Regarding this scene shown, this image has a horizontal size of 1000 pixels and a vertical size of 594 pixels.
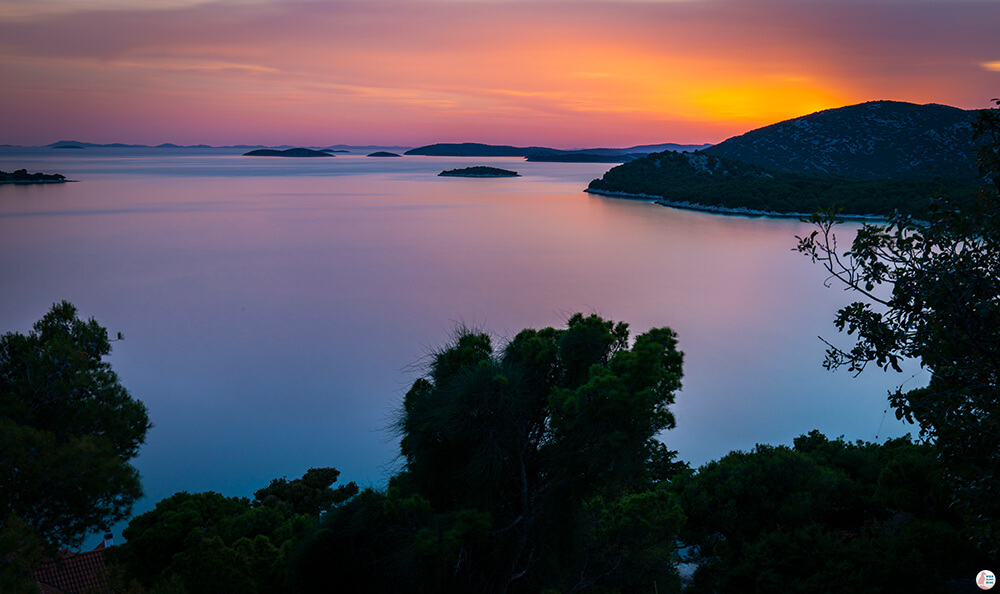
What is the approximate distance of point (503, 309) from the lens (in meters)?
21.1

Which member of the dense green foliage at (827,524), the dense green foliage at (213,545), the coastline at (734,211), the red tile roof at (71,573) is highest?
the coastline at (734,211)

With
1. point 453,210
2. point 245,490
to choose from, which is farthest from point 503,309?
point 453,210

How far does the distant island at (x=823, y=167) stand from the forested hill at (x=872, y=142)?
6.1 inches

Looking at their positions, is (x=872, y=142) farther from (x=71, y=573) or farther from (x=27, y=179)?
(x=71, y=573)

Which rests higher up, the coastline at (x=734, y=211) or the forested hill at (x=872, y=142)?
the forested hill at (x=872, y=142)

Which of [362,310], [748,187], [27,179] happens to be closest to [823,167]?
[748,187]

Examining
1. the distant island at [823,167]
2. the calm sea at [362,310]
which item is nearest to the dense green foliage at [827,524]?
the calm sea at [362,310]

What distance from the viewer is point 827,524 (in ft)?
25.1

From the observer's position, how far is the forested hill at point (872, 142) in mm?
93312

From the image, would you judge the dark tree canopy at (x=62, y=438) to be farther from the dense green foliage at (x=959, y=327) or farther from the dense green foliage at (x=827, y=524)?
the dense green foliage at (x=959, y=327)

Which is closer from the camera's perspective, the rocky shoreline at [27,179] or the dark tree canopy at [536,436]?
the dark tree canopy at [536,436]

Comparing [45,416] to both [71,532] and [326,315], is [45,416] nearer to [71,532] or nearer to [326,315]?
[71,532]

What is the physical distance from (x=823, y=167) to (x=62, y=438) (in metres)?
114

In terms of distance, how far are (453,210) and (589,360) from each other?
152 feet
